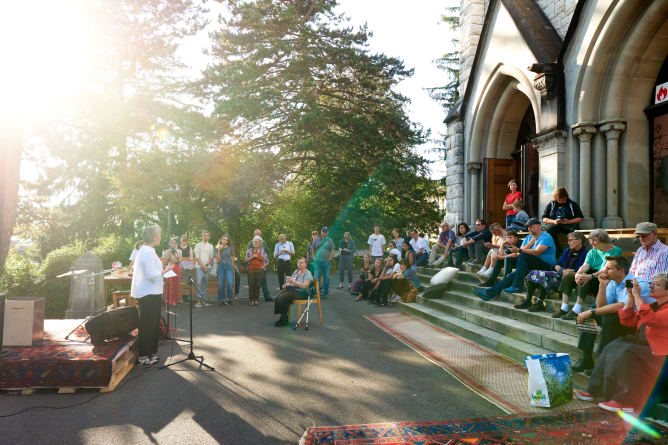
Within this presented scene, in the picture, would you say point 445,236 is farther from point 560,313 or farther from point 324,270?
point 560,313

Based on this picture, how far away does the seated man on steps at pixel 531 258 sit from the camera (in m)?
7.34

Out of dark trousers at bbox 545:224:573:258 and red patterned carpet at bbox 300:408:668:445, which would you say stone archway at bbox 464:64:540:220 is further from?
red patterned carpet at bbox 300:408:668:445

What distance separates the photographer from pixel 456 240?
11953 mm

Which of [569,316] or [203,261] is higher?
[203,261]

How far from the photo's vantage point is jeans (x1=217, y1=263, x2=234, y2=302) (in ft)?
36.9

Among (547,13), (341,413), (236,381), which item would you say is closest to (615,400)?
(341,413)

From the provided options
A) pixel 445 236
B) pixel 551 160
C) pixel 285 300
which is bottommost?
pixel 285 300

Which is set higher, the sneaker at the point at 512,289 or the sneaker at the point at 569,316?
the sneaker at the point at 512,289

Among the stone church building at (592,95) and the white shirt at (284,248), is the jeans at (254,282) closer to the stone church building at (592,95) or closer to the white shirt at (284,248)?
the white shirt at (284,248)

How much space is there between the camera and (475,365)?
225 inches

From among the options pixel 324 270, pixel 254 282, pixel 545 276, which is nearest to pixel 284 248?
pixel 254 282

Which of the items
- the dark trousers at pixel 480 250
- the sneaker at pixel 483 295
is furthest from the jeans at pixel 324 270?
the sneaker at pixel 483 295

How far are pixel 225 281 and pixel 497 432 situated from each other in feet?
28.4

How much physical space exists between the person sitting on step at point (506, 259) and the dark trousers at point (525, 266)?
0.49 m
